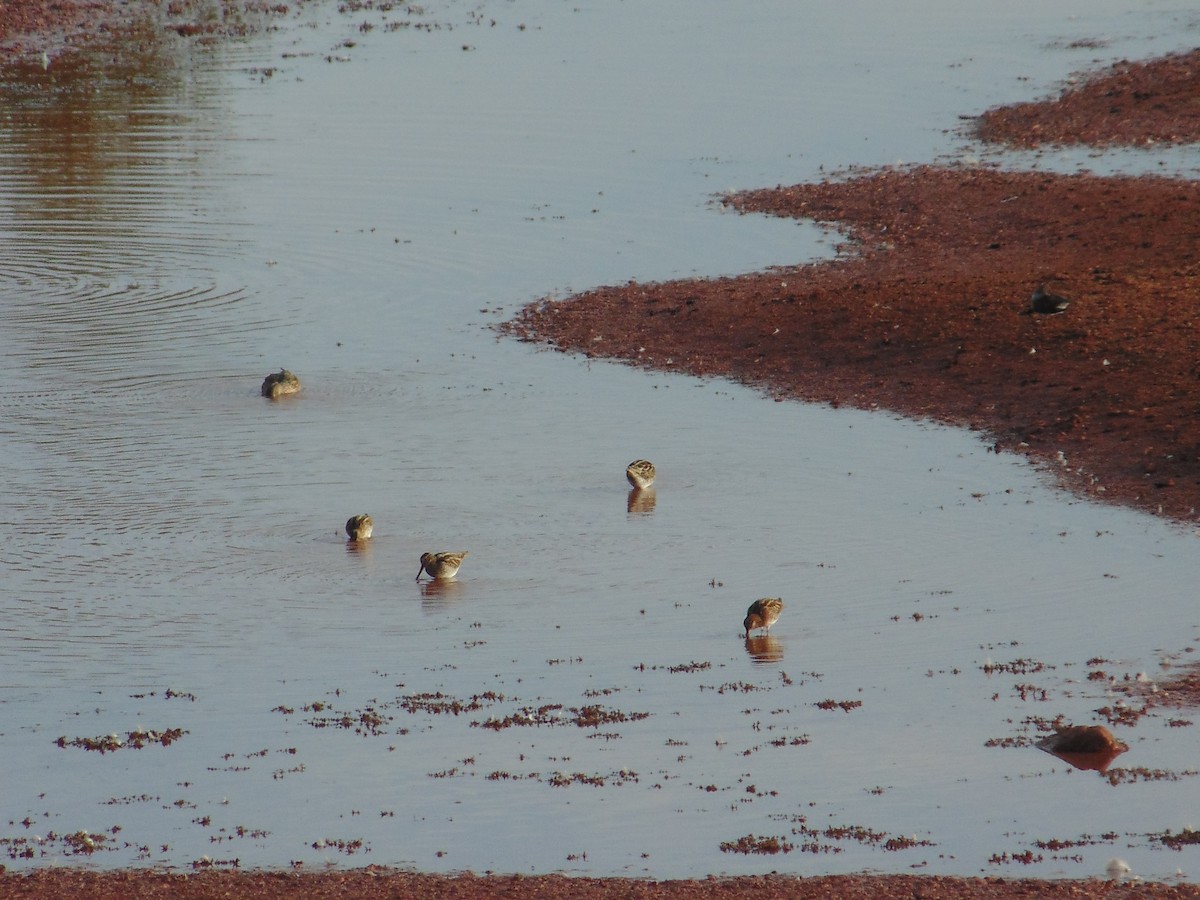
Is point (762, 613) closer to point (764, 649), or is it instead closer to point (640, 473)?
point (764, 649)

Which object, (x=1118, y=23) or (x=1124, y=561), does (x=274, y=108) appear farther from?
(x=1124, y=561)

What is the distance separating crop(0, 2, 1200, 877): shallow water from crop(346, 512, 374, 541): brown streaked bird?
122 millimetres

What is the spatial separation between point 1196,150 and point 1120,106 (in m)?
4.51

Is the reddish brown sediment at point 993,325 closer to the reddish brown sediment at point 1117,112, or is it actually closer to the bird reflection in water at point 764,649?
the reddish brown sediment at point 1117,112

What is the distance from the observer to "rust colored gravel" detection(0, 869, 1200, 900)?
10.0 m

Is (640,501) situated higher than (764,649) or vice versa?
(640,501)

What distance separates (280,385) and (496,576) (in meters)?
7.02

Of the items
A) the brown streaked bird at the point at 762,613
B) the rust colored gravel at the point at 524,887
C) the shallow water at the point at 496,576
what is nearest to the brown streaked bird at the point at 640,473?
the shallow water at the point at 496,576

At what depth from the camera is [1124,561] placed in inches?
638

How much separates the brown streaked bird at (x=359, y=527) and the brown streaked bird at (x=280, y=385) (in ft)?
18.5

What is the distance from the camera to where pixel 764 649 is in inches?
554

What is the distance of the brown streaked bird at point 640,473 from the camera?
18237 mm

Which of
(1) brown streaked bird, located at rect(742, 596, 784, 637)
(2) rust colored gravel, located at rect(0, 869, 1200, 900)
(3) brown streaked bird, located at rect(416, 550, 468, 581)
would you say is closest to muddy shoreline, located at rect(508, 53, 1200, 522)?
(1) brown streaked bird, located at rect(742, 596, 784, 637)

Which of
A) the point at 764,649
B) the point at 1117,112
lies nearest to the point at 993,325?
the point at 764,649
